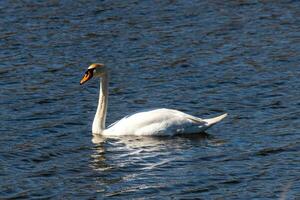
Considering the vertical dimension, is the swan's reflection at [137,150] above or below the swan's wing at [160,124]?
below

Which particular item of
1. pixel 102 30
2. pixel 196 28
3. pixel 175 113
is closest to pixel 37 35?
pixel 102 30

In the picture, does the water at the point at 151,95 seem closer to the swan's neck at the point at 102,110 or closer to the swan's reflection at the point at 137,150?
the swan's reflection at the point at 137,150

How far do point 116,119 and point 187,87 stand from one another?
5.84 feet

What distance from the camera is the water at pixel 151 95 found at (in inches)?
563

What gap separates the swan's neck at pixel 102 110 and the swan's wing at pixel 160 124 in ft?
1.01

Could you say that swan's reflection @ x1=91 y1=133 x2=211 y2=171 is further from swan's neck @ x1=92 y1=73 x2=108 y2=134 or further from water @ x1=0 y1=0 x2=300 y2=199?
swan's neck @ x1=92 y1=73 x2=108 y2=134

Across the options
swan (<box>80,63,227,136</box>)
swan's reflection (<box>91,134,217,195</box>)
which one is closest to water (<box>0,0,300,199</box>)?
swan's reflection (<box>91,134,217,195</box>)

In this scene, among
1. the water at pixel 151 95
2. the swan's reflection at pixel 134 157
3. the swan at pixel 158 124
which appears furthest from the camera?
the swan at pixel 158 124

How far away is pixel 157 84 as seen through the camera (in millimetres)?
20031

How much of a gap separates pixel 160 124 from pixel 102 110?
127 cm

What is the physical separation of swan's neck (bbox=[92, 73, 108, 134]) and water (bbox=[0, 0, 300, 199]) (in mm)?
265

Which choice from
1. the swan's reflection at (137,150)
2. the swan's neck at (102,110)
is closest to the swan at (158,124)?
the swan's neck at (102,110)

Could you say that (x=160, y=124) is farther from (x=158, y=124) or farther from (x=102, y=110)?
(x=102, y=110)

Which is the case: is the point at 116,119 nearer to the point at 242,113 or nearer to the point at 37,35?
the point at 242,113
